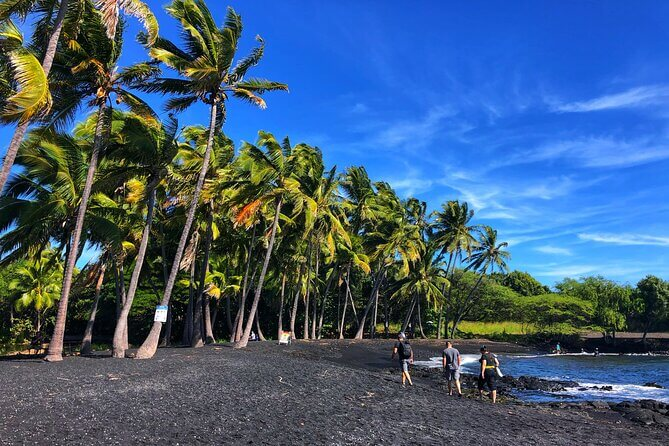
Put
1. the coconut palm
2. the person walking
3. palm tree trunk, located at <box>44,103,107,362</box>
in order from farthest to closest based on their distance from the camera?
the coconut palm
palm tree trunk, located at <box>44,103,107,362</box>
the person walking

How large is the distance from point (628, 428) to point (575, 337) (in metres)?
51.7

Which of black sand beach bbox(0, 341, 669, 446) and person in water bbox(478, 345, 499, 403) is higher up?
person in water bbox(478, 345, 499, 403)

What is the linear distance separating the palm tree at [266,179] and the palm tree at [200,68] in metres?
4.53

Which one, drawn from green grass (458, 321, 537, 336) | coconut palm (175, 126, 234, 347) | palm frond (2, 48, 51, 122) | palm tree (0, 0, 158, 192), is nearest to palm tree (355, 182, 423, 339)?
coconut palm (175, 126, 234, 347)

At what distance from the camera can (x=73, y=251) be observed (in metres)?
14.6

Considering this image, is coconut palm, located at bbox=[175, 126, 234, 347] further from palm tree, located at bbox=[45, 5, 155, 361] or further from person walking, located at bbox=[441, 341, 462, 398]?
person walking, located at bbox=[441, 341, 462, 398]

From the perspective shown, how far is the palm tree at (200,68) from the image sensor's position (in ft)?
53.8

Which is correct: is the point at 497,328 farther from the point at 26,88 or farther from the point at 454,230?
the point at 26,88

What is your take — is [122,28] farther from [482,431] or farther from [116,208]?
[482,431]

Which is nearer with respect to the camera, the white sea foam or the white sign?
the white sign

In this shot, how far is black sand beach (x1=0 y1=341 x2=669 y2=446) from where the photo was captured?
24.6 ft

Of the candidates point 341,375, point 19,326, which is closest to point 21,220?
Answer: point 341,375

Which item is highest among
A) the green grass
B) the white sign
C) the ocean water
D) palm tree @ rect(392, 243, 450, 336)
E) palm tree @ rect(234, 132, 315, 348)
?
palm tree @ rect(234, 132, 315, 348)

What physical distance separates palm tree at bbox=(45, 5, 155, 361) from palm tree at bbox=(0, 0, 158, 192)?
→ 1.22 metres
